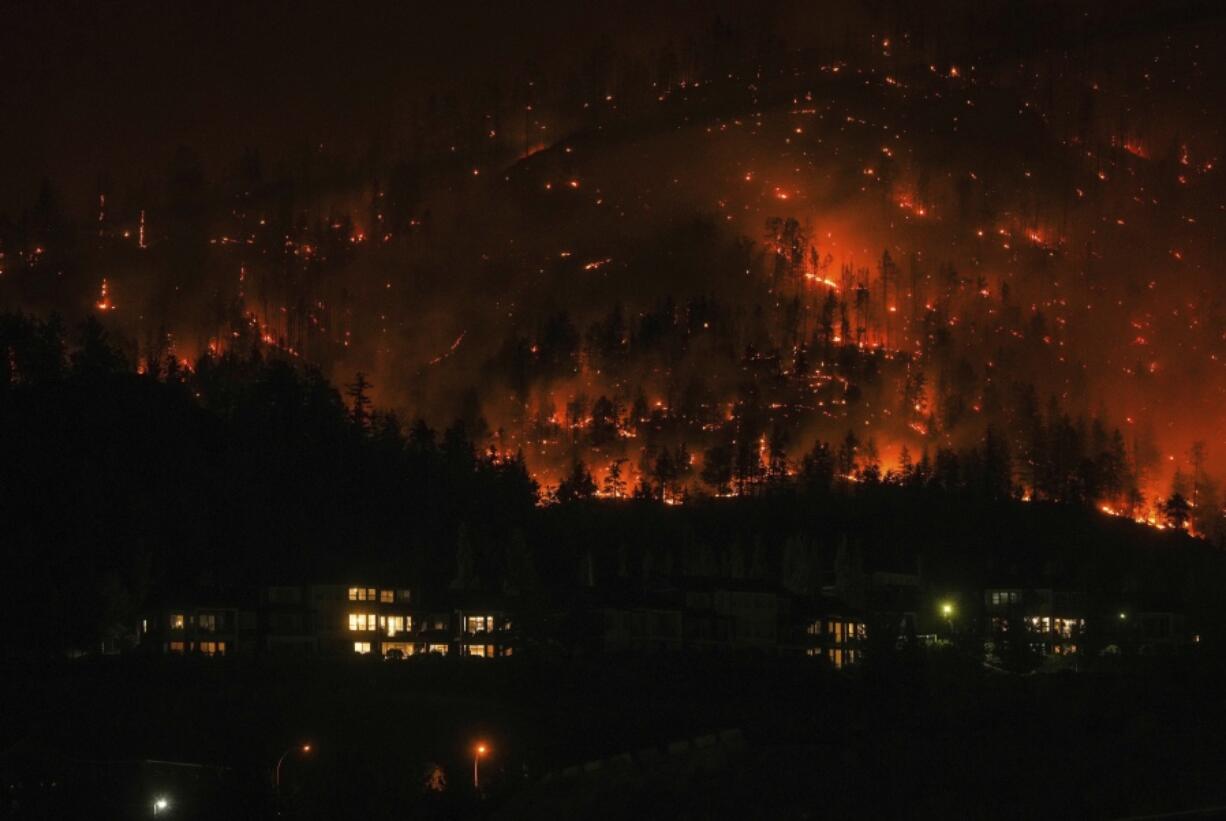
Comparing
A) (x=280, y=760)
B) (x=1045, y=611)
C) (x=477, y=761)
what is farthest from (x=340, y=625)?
(x=1045, y=611)

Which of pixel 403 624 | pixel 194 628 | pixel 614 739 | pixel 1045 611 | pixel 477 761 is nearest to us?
pixel 477 761

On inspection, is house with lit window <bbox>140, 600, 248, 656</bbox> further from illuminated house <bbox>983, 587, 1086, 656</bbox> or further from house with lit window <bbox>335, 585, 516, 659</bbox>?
illuminated house <bbox>983, 587, 1086, 656</bbox>

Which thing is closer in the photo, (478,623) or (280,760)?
(280,760)

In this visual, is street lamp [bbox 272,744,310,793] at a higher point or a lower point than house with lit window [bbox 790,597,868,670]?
lower

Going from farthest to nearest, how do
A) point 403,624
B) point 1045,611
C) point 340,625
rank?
1. point 1045,611
2. point 403,624
3. point 340,625

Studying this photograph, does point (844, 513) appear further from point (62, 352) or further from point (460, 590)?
point (62, 352)

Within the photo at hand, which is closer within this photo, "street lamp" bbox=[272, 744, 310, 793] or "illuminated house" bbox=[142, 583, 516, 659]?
"street lamp" bbox=[272, 744, 310, 793]

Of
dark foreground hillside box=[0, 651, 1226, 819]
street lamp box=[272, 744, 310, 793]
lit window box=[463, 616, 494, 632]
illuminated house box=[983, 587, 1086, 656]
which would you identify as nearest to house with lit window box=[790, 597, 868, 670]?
dark foreground hillside box=[0, 651, 1226, 819]

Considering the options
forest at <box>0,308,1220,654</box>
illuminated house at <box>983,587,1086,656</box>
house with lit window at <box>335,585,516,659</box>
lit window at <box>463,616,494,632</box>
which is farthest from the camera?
illuminated house at <box>983,587,1086,656</box>

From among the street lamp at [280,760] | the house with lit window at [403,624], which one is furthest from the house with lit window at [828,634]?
the street lamp at [280,760]

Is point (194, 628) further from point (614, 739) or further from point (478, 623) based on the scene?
point (614, 739)

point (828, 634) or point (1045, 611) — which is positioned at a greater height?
point (1045, 611)

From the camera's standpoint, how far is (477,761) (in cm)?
5916

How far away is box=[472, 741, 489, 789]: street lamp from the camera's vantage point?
5677cm
